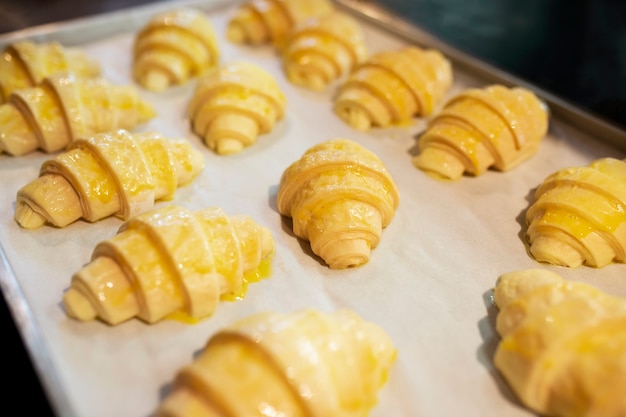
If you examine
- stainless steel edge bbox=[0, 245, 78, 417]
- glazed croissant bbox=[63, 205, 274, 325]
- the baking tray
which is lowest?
the baking tray

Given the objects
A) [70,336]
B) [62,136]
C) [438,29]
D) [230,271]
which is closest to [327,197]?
[230,271]

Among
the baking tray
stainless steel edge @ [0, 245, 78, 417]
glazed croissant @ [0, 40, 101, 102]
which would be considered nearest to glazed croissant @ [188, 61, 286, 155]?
the baking tray

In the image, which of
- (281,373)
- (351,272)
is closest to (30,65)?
(351,272)

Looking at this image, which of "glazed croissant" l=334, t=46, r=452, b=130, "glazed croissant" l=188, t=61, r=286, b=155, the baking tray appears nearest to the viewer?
the baking tray

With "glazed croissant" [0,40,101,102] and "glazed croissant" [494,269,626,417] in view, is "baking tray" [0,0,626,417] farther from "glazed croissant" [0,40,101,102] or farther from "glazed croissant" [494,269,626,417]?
"glazed croissant" [0,40,101,102]

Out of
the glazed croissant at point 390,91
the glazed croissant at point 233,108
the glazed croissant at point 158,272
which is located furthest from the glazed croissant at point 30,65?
the glazed croissant at point 390,91

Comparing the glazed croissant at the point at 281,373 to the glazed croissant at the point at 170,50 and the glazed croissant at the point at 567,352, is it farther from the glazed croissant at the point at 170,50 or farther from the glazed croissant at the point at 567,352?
the glazed croissant at the point at 170,50

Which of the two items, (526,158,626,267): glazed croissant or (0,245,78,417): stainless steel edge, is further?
(526,158,626,267): glazed croissant

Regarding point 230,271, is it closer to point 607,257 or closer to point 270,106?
point 270,106
